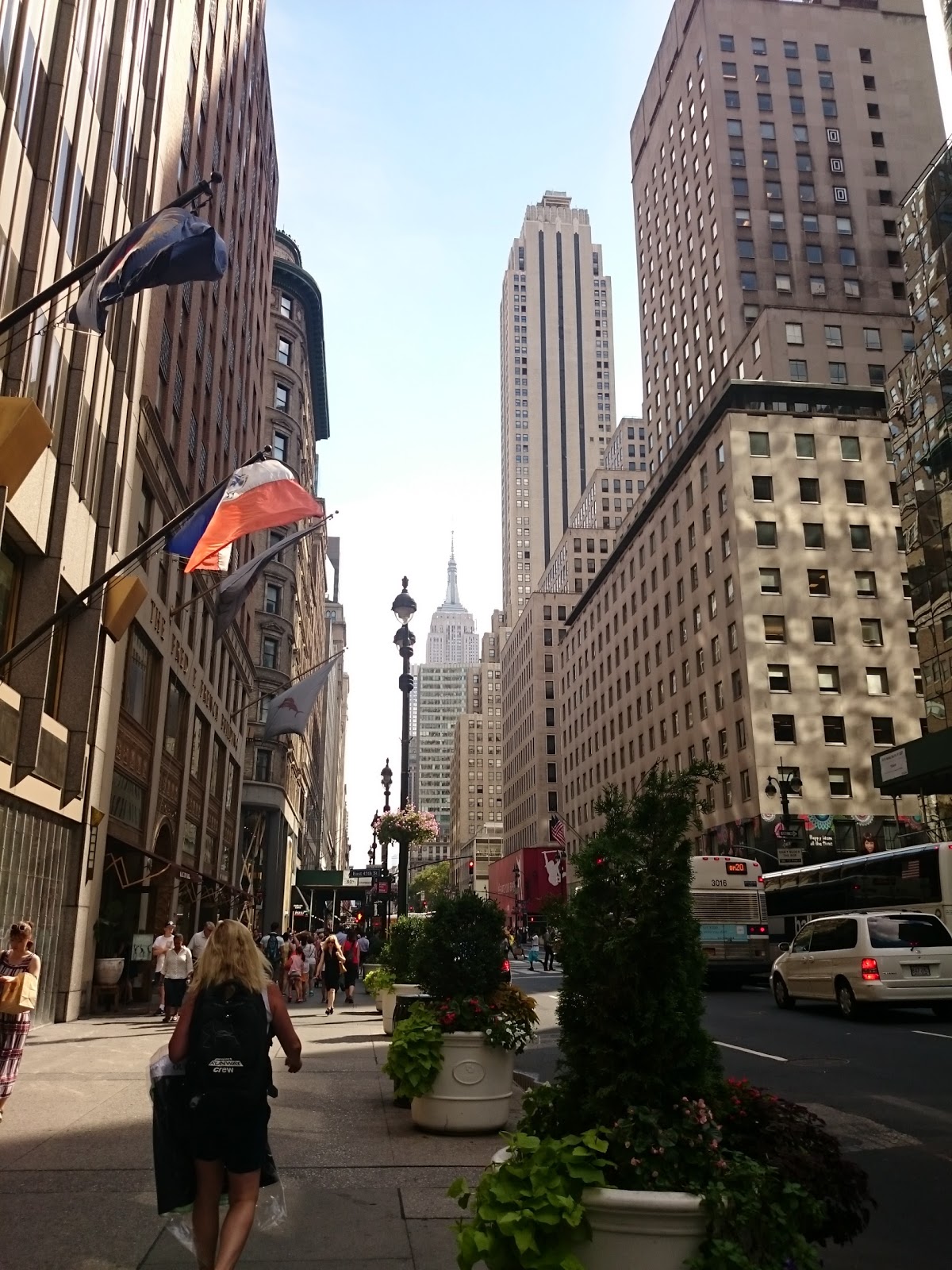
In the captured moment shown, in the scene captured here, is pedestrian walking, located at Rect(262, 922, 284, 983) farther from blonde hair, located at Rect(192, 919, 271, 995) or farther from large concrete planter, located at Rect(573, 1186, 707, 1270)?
large concrete planter, located at Rect(573, 1186, 707, 1270)

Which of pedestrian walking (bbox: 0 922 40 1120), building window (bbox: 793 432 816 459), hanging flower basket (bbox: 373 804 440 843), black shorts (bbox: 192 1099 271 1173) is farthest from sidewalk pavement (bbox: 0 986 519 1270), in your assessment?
building window (bbox: 793 432 816 459)

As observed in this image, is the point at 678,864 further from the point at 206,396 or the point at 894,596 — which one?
the point at 894,596

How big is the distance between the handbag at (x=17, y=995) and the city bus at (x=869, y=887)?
74.1 feet

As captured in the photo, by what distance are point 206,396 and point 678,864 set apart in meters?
35.3

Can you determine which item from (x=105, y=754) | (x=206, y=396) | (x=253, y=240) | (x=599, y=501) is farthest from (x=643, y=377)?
(x=105, y=754)

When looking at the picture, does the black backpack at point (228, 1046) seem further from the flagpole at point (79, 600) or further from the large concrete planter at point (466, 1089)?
the flagpole at point (79, 600)

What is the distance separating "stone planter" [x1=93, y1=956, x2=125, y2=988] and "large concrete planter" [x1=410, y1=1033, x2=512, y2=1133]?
→ 1541 centimetres

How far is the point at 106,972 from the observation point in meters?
22.5

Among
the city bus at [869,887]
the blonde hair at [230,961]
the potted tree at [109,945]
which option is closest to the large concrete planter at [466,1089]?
the blonde hair at [230,961]

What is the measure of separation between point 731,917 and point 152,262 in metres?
23.8

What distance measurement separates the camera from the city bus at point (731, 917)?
29391 mm

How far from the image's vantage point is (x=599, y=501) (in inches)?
5074

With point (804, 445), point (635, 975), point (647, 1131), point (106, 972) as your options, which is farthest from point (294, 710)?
point (804, 445)

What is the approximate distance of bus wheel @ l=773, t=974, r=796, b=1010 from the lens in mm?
22641
